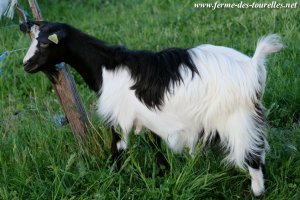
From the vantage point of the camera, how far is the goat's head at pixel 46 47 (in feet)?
9.67

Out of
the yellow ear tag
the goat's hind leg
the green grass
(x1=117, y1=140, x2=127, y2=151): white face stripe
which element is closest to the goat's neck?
the yellow ear tag

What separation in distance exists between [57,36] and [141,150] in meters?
0.90

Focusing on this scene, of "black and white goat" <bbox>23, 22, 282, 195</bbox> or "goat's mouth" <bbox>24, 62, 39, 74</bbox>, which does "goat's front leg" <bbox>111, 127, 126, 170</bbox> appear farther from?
"goat's mouth" <bbox>24, 62, 39, 74</bbox>

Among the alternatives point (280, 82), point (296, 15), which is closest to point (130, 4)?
point (296, 15)

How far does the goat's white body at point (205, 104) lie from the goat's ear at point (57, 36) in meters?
0.30

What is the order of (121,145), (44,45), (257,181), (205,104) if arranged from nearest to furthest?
(205,104) → (44,45) → (257,181) → (121,145)

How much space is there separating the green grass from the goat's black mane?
1.35ft

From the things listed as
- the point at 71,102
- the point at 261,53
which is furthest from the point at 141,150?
the point at 261,53

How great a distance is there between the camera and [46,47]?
296 cm

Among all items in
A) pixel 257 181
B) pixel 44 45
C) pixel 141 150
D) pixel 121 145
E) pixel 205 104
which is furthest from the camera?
pixel 141 150

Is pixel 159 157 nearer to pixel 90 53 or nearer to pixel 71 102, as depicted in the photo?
pixel 71 102

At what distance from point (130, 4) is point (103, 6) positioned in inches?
18.9

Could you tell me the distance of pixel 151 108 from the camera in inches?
115

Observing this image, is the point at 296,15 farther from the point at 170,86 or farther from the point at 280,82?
the point at 170,86
